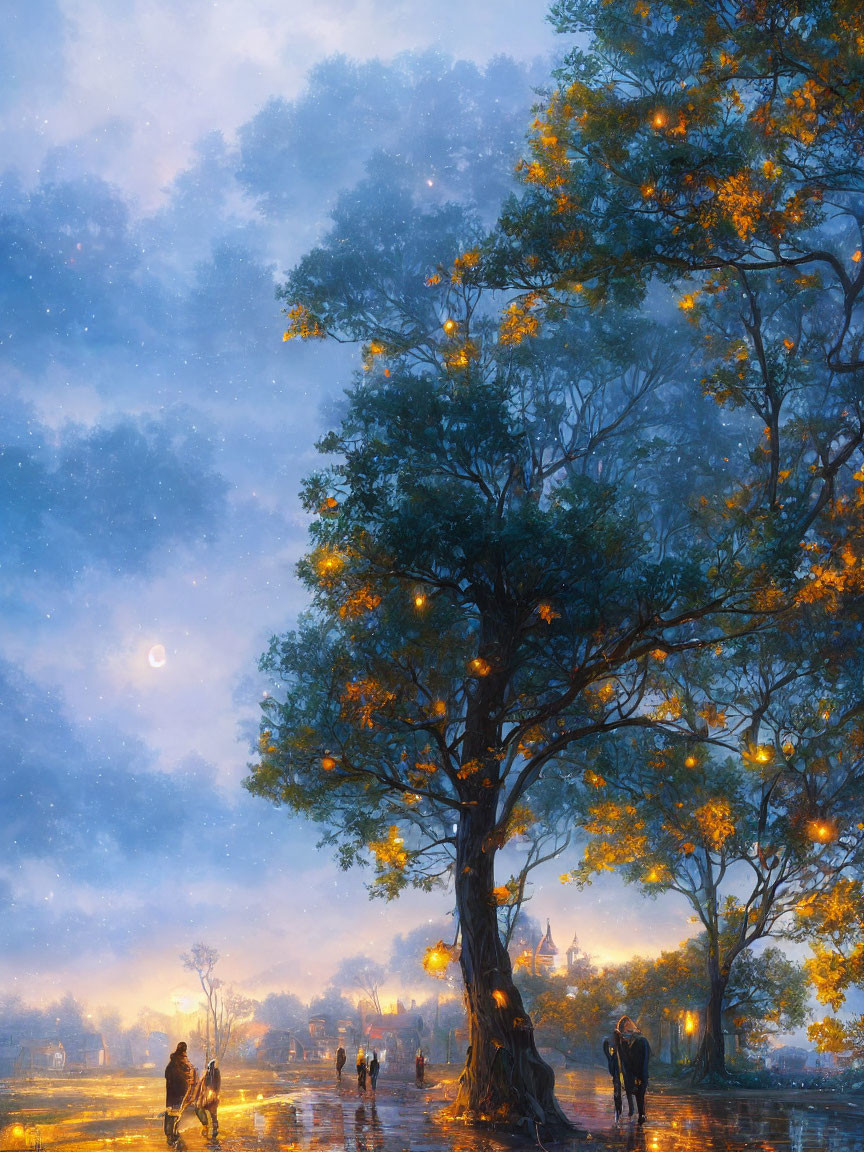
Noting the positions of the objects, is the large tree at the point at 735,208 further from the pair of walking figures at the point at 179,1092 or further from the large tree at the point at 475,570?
the pair of walking figures at the point at 179,1092

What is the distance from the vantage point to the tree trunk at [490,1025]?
642 inches

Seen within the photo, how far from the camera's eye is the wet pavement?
13312 mm

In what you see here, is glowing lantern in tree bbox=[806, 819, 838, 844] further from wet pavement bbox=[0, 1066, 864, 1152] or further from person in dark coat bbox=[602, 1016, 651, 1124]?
person in dark coat bbox=[602, 1016, 651, 1124]

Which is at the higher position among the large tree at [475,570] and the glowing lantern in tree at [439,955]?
the large tree at [475,570]

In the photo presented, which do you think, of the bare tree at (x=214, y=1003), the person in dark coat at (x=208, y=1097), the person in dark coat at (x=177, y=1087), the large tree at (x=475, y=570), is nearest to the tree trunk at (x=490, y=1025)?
the large tree at (x=475, y=570)

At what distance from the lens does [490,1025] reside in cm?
1712

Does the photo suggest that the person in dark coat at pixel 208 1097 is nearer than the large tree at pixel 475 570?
Yes

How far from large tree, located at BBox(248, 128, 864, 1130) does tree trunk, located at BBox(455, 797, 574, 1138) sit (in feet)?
0.13

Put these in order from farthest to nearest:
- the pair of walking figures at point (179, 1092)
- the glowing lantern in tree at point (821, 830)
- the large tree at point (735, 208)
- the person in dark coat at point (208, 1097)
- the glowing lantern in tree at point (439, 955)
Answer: the glowing lantern in tree at point (821, 830), the glowing lantern in tree at point (439, 955), the person in dark coat at point (208, 1097), the pair of walking figures at point (179, 1092), the large tree at point (735, 208)

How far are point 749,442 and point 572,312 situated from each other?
662cm

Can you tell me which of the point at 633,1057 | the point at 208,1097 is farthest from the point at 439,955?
the point at 208,1097

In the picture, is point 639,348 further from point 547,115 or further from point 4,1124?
point 4,1124

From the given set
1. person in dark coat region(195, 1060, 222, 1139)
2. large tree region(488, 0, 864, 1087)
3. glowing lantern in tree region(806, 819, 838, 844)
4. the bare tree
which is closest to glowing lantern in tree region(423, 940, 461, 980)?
person in dark coat region(195, 1060, 222, 1139)

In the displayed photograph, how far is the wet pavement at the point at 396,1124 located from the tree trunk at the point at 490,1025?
70cm
